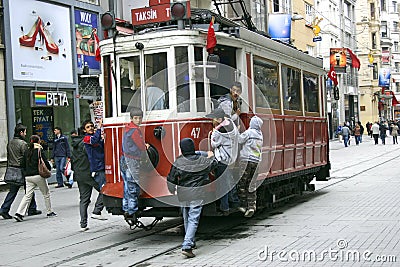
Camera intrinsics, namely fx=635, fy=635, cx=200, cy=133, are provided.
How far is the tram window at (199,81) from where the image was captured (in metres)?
9.63

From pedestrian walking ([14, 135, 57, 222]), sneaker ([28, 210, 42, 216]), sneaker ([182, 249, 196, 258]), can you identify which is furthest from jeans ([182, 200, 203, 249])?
sneaker ([28, 210, 42, 216])

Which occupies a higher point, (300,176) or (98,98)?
(98,98)

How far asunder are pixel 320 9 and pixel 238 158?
43.4 metres

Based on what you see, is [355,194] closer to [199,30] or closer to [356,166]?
[199,30]

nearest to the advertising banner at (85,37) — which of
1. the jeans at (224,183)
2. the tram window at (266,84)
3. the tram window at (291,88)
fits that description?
the tram window at (291,88)

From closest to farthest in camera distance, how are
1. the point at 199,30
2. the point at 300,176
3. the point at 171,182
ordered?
the point at 171,182 → the point at 199,30 → the point at 300,176

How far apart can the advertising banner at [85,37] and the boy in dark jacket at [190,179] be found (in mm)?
14011

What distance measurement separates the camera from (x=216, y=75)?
9.89 metres

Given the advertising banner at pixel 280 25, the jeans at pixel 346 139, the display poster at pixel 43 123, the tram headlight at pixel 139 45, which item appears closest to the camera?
the tram headlight at pixel 139 45

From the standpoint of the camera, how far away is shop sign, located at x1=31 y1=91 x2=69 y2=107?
64.5ft

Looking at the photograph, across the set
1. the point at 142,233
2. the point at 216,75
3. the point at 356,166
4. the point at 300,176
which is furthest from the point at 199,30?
the point at 356,166

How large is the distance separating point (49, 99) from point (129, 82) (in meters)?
10.8

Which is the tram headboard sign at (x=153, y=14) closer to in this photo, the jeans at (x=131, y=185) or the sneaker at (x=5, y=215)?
the jeans at (x=131, y=185)

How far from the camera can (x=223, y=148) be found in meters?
9.53
